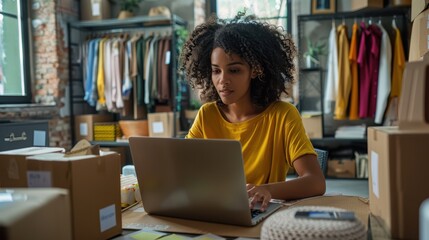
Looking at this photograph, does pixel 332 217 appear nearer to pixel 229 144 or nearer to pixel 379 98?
pixel 229 144

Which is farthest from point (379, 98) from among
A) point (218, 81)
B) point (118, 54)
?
point (218, 81)

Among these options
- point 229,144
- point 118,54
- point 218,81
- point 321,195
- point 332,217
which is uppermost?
point 118,54

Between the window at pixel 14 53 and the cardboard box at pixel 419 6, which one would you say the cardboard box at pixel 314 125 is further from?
the window at pixel 14 53

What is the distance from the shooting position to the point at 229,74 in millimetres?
1628

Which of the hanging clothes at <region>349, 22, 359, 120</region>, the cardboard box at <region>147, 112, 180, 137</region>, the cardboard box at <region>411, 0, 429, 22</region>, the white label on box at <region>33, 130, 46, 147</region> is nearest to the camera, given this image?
the cardboard box at <region>411, 0, 429, 22</region>

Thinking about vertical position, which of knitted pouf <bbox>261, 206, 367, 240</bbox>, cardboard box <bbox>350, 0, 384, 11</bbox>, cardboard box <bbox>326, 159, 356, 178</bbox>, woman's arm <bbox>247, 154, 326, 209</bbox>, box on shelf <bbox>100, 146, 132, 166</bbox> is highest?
cardboard box <bbox>350, 0, 384, 11</bbox>

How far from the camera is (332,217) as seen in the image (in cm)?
79

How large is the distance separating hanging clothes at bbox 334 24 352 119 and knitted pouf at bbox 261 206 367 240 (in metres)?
3.75

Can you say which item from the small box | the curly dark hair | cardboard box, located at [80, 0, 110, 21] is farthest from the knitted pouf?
cardboard box, located at [80, 0, 110, 21]

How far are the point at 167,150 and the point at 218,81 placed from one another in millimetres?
619

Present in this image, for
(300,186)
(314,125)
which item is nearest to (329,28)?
(314,125)

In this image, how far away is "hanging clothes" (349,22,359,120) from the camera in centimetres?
431

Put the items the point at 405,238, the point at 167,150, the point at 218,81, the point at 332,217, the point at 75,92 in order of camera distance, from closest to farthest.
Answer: the point at 332,217 < the point at 405,238 < the point at 167,150 < the point at 218,81 < the point at 75,92

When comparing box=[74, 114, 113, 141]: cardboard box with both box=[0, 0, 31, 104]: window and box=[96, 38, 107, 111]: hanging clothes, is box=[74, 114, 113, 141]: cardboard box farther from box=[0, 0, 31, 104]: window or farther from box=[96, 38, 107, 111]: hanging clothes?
box=[0, 0, 31, 104]: window
